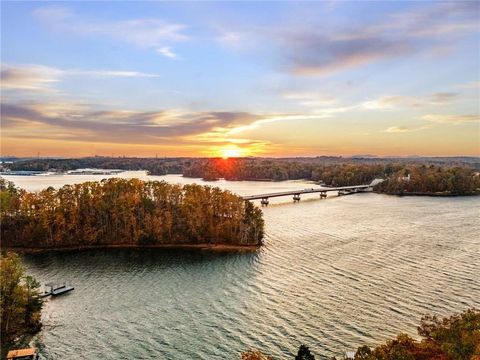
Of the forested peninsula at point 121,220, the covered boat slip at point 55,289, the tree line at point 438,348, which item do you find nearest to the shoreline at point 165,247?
the forested peninsula at point 121,220

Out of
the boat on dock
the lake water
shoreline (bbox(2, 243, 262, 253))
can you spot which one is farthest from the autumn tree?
shoreline (bbox(2, 243, 262, 253))

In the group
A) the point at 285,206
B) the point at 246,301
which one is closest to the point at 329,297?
the point at 246,301

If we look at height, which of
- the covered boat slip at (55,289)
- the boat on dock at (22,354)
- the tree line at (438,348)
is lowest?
the boat on dock at (22,354)

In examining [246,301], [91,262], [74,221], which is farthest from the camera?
[74,221]

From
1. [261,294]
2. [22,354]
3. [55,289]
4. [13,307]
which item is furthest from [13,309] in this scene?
[261,294]

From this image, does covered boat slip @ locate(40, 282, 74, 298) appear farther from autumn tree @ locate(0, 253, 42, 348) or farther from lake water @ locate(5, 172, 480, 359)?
autumn tree @ locate(0, 253, 42, 348)

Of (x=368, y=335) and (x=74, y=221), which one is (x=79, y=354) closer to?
(x=368, y=335)

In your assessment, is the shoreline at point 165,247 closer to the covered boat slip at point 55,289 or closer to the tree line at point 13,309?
the covered boat slip at point 55,289
